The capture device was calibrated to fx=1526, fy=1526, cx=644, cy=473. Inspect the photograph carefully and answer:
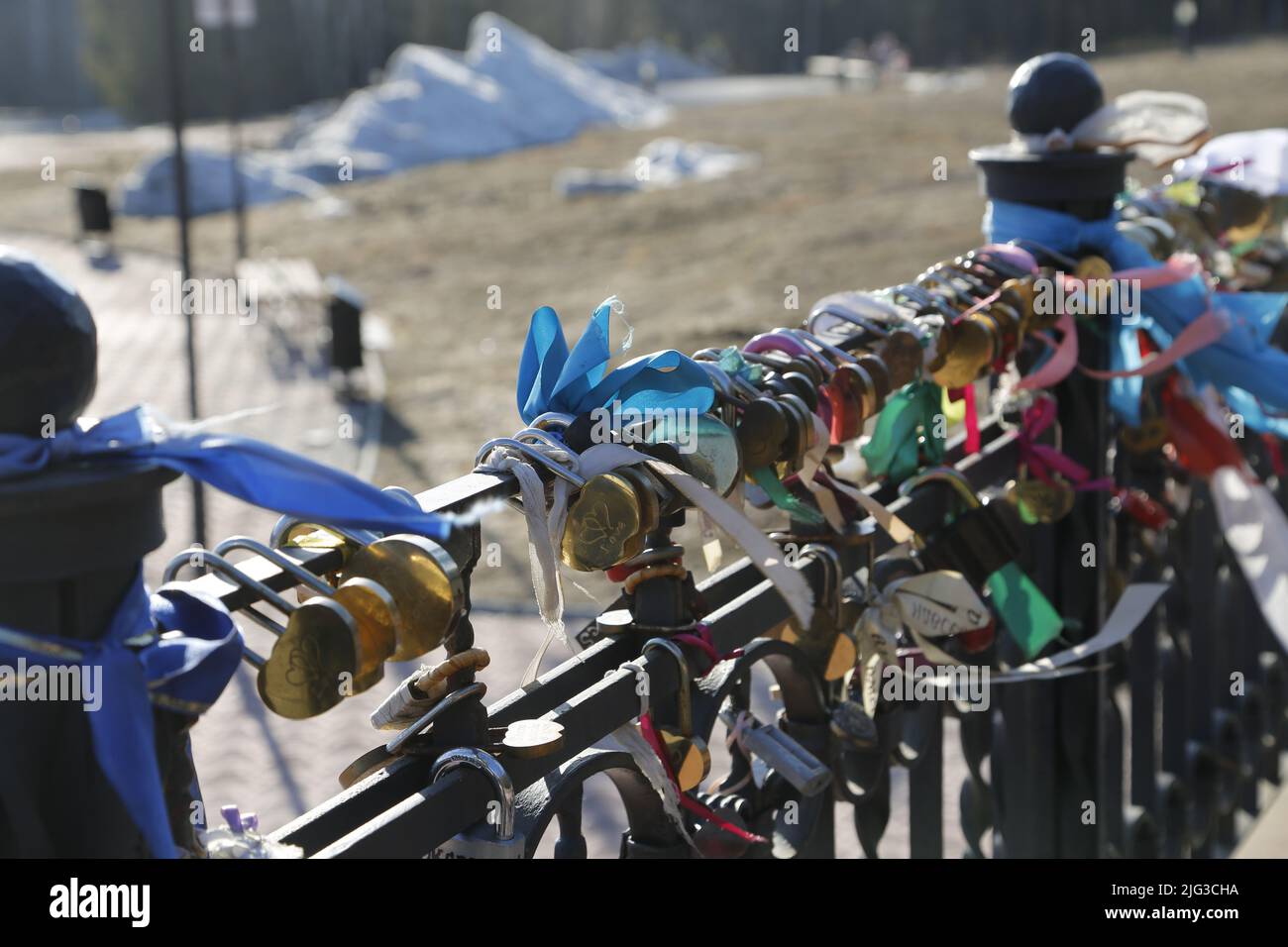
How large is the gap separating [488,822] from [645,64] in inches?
1863

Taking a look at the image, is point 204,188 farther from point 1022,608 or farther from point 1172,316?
point 1022,608

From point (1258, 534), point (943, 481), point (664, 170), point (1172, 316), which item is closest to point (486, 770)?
point (943, 481)

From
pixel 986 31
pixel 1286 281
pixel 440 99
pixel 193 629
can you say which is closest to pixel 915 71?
pixel 986 31

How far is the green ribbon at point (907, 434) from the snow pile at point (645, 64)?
42.5 metres

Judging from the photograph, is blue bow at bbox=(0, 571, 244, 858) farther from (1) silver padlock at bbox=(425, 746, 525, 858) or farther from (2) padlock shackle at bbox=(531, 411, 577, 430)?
(2) padlock shackle at bbox=(531, 411, 577, 430)

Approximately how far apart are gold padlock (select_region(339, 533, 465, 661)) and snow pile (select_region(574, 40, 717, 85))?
4360 cm

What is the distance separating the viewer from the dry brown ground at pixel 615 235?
13.0m

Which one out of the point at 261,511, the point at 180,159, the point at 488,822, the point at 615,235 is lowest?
the point at 261,511

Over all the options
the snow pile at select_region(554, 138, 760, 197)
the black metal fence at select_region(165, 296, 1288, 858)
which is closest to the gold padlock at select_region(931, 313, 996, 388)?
the black metal fence at select_region(165, 296, 1288, 858)

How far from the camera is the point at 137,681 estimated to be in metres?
0.99

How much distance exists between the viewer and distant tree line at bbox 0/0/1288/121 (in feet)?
150

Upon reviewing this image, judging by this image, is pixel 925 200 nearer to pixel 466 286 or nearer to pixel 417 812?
pixel 466 286

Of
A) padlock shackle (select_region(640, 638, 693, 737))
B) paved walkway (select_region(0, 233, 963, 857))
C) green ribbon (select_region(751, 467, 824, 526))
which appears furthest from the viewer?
paved walkway (select_region(0, 233, 963, 857))

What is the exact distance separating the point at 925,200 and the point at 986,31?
35.0m
